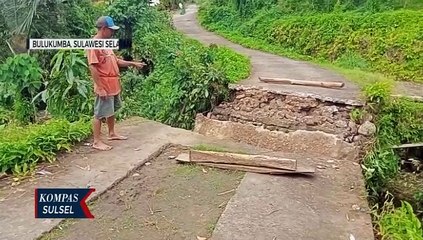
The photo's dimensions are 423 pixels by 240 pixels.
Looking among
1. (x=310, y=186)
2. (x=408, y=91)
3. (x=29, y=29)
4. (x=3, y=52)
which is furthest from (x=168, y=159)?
(x=3, y=52)

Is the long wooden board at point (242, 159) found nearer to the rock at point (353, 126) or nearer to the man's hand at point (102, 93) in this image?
the man's hand at point (102, 93)

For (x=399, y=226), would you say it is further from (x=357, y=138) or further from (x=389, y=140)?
(x=389, y=140)

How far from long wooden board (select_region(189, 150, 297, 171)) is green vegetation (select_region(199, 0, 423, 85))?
16.7 ft

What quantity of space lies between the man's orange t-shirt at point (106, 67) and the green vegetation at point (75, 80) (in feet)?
2.33

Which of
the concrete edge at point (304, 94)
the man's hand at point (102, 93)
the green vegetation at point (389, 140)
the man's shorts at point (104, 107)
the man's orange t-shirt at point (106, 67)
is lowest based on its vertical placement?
the green vegetation at point (389, 140)

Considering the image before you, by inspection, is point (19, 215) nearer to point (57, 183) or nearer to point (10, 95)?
point (57, 183)

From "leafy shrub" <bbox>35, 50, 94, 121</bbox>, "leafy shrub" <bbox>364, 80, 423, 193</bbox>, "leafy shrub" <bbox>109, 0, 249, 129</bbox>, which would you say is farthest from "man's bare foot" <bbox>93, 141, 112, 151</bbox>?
"leafy shrub" <bbox>364, 80, 423, 193</bbox>

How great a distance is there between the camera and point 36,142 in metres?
4.80

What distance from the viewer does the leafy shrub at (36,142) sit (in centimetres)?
452

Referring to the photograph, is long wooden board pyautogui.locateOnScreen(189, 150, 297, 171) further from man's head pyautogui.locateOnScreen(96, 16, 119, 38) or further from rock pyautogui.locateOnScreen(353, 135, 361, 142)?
rock pyautogui.locateOnScreen(353, 135, 361, 142)

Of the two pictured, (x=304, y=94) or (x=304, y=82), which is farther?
(x=304, y=82)

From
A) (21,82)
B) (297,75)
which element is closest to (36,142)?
(21,82)

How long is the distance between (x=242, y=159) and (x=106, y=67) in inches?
66.8

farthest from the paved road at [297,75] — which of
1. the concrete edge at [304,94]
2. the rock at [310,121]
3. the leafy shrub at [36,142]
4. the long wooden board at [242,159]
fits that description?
the leafy shrub at [36,142]
